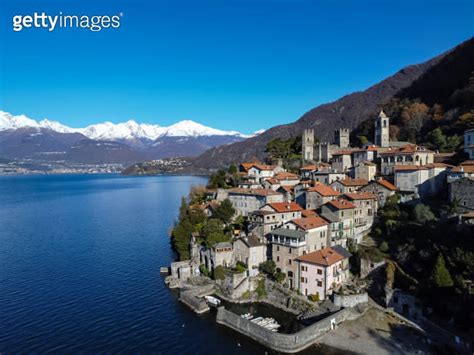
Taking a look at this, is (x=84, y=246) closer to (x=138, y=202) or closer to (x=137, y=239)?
(x=137, y=239)


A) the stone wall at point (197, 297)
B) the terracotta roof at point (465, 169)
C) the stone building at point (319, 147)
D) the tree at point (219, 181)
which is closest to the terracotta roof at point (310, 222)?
the stone wall at point (197, 297)

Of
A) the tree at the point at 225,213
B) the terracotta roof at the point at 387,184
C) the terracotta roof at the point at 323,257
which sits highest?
the terracotta roof at the point at 387,184

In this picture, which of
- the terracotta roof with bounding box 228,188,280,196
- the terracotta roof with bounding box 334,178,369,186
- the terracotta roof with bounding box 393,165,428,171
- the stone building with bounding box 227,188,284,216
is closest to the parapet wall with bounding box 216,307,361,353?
the stone building with bounding box 227,188,284,216

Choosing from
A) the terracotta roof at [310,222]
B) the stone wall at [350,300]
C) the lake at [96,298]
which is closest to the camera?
the lake at [96,298]

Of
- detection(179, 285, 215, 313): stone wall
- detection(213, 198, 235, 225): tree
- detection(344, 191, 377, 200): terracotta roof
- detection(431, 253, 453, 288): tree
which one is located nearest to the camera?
detection(431, 253, 453, 288): tree

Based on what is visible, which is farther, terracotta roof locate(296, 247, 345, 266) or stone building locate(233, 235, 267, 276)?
stone building locate(233, 235, 267, 276)

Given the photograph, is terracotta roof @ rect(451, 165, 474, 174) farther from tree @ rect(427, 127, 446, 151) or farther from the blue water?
the blue water

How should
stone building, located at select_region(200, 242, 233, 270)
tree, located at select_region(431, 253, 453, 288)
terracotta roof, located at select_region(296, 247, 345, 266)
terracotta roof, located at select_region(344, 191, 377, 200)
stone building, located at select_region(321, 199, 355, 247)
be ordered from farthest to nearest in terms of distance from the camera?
terracotta roof, located at select_region(344, 191, 377, 200)
stone building, located at select_region(200, 242, 233, 270)
stone building, located at select_region(321, 199, 355, 247)
terracotta roof, located at select_region(296, 247, 345, 266)
tree, located at select_region(431, 253, 453, 288)

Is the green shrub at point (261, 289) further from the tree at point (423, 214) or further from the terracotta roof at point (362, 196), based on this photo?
the tree at point (423, 214)
